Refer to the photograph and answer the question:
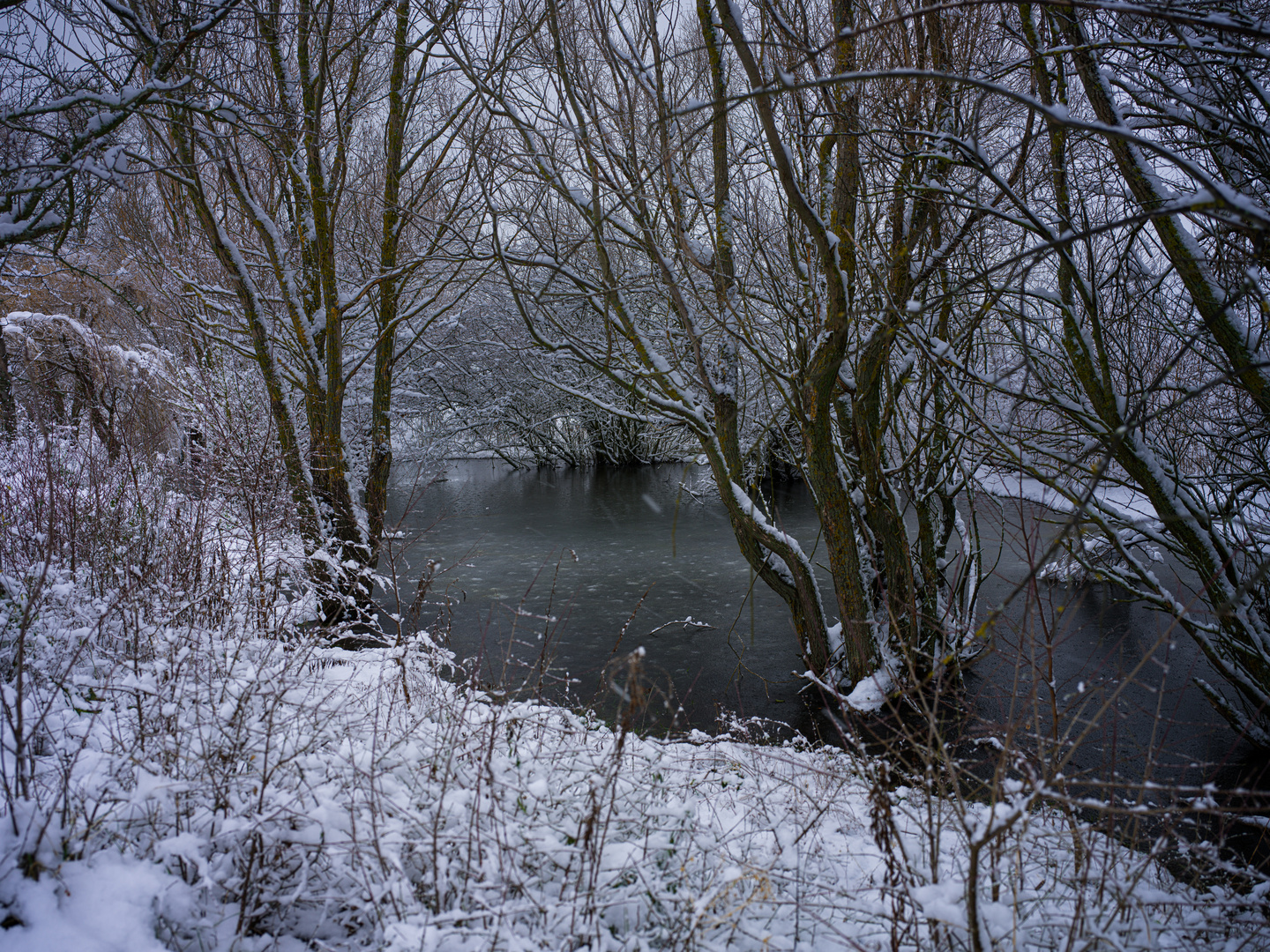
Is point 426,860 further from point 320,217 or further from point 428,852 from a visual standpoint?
point 320,217

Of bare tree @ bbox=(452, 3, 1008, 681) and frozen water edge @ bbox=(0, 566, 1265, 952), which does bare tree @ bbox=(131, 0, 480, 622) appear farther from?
frozen water edge @ bbox=(0, 566, 1265, 952)

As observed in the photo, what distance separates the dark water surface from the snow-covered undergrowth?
0.48 metres

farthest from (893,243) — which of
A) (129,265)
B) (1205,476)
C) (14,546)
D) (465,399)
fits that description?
(465,399)

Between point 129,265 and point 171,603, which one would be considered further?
point 129,265

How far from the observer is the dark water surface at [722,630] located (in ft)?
13.8

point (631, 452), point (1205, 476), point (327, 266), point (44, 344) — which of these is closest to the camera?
point (1205, 476)

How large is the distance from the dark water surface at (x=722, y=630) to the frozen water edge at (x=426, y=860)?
502mm

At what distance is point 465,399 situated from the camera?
811 inches

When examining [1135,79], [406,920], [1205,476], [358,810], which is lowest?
[406,920]

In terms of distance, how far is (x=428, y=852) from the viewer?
7.54 ft

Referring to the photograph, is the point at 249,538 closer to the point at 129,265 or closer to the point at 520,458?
the point at 129,265

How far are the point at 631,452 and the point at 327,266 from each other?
1774 cm

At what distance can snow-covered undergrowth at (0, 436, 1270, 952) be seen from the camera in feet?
6.53

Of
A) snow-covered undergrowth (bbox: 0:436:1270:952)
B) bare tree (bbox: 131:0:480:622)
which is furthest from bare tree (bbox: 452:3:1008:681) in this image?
snow-covered undergrowth (bbox: 0:436:1270:952)
